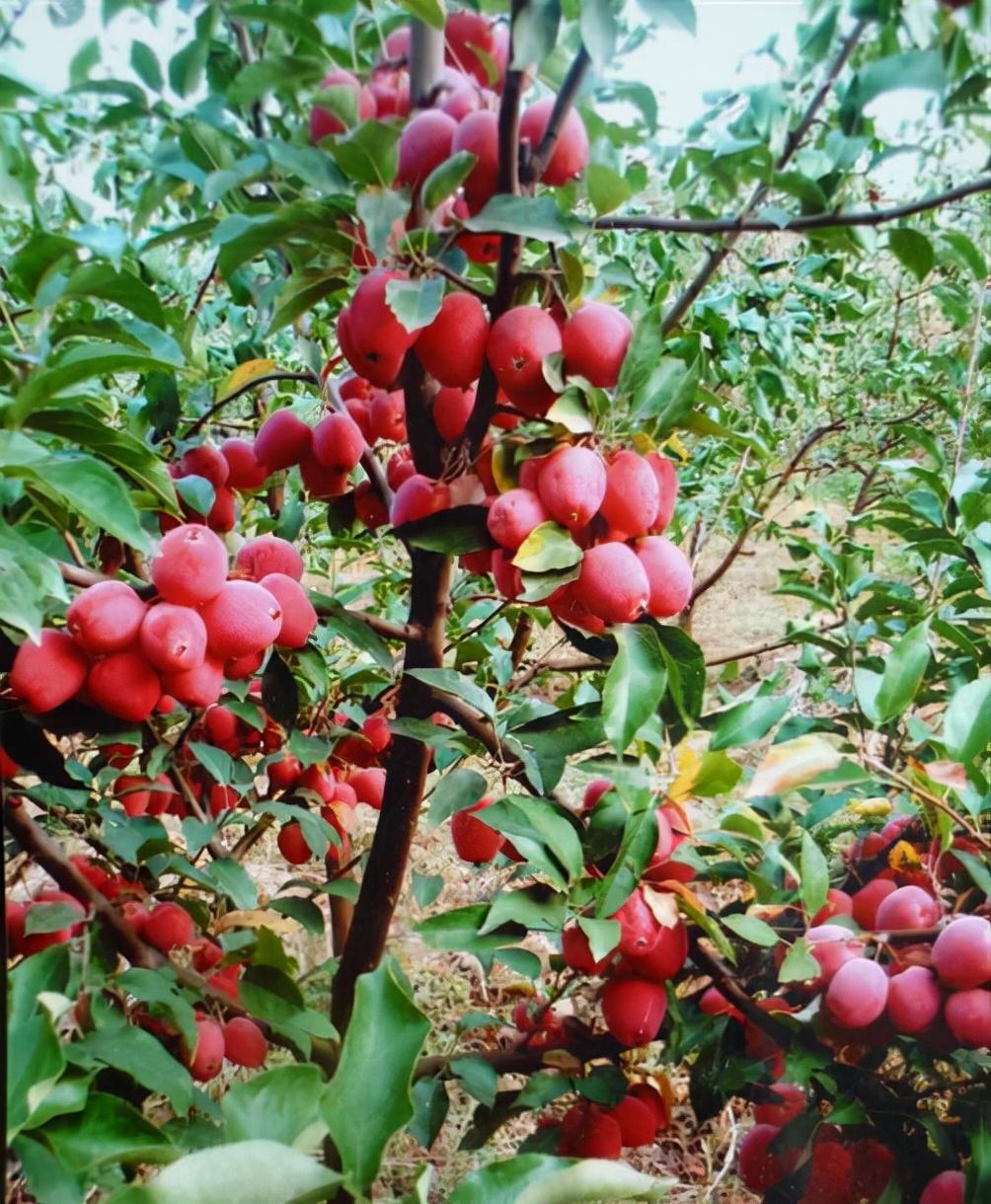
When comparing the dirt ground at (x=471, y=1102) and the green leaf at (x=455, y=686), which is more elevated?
the green leaf at (x=455, y=686)

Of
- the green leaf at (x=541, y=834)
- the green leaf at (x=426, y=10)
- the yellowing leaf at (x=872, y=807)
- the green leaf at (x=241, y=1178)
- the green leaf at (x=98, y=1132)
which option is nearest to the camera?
the green leaf at (x=241, y=1178)

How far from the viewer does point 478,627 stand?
940 mm

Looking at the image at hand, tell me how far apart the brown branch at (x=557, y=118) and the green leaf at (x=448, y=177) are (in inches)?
2.4

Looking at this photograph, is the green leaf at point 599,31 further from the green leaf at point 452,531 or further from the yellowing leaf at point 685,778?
the yellowing leaf at point 685,778

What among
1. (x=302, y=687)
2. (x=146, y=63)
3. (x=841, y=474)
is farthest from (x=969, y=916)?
(x=841, y=474)

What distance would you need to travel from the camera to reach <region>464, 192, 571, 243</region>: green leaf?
52 centimetres

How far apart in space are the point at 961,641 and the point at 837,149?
395mm

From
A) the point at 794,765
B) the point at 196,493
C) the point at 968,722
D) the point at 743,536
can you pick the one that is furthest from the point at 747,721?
the point at 743,536

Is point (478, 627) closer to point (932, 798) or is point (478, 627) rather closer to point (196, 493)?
point (196, 493)

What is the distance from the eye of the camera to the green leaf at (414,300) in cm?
51

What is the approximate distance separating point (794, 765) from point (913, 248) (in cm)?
35

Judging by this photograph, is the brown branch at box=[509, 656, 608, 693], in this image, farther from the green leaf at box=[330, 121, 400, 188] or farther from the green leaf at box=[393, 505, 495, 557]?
the green leaf at box=[330, 121, 400, 188]

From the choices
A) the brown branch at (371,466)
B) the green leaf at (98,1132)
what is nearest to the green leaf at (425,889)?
the brown branch at (371,466)

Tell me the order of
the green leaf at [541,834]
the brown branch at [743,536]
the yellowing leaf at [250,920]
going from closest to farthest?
the green leaf at [541,834]
the yellowing leaf at [250,920]
the brown branch at [743,536]
